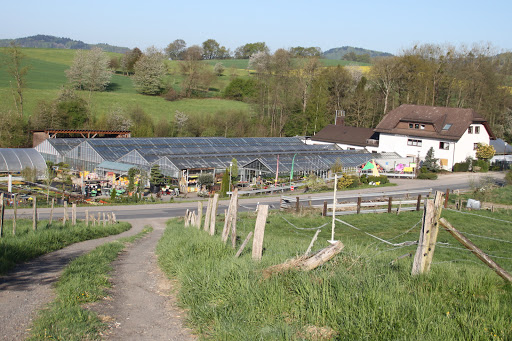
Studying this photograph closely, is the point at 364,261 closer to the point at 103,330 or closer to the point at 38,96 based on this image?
the point at 103,330

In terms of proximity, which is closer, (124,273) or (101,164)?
(124,273)

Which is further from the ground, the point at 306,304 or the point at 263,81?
the point at 263,81

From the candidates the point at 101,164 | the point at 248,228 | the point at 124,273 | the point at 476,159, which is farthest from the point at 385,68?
the point at 124,273

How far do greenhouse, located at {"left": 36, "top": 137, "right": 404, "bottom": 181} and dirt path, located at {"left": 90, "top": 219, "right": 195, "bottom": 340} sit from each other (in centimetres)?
2760

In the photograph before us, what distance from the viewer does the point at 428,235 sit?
7.77 meters

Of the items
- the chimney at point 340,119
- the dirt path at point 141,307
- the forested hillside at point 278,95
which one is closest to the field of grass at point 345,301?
the dirt path at point 141,307

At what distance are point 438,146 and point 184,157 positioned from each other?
27.5 metres

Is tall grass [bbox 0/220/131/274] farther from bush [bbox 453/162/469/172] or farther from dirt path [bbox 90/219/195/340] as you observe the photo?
bush [bbox 453/162/469/172]

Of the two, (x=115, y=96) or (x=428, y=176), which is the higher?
(x=115, y=96)

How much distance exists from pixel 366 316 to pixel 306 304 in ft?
3.25

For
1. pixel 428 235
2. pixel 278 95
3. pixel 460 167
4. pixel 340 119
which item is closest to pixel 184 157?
pixel 460 167

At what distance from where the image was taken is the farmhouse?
52188mm

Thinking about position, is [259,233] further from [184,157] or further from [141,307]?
[184,157]

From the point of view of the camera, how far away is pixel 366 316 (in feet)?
21.3
